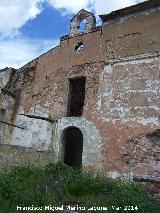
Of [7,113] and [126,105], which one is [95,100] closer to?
[126,105]

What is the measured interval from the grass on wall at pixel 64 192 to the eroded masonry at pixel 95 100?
5.62 feet

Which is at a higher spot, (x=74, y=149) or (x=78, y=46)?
(x=78, y=46)

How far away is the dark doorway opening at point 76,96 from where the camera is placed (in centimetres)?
1367

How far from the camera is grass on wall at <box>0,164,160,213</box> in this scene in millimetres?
7254

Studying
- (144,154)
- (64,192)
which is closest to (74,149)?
(144,154)

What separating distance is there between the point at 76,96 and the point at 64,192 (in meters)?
5.80

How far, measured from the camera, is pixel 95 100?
12.8 m

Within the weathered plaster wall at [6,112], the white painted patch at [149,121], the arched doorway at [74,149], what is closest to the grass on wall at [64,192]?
the white painted patch at [149,121]

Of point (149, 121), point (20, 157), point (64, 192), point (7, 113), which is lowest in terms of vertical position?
point (64, 192)

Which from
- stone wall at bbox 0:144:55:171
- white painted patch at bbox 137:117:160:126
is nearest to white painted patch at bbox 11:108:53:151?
stone wall at bbox 0:144:55:171

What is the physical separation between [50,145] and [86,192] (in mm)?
4860

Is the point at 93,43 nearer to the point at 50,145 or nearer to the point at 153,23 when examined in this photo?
the point at 153,23

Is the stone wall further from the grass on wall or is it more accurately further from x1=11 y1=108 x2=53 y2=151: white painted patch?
x1=11 y1=108 x2=53 y2=151: white painted patch

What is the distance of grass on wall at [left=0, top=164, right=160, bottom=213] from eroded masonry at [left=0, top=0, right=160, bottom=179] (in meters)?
1.71
